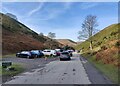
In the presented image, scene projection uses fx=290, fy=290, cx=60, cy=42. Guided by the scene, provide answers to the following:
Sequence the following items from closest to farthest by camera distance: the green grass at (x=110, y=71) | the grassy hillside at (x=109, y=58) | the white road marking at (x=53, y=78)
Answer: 1. the white road marking at (x=53, y=78)
2. the green grass at (x=110, y=71)
3. the grassy hillside at (x=109, y=58)

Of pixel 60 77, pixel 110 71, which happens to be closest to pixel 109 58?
pixel 110 71

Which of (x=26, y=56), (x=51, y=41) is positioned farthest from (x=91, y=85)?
(x=51, y=41)

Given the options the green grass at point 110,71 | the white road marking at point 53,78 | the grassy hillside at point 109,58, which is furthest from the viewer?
the grassy hillside at point 109,58

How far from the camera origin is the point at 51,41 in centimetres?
13100

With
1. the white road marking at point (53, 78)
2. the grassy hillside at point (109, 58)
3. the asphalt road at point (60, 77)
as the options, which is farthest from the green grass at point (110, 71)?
the white road marking at point (53, 78)

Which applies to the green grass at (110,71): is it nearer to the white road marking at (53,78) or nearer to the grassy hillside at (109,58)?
the grassy hillside at (109,58)

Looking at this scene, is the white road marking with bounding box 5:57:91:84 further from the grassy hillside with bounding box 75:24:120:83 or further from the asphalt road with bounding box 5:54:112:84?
the grassy hillside with bounding box 75:24:120:83

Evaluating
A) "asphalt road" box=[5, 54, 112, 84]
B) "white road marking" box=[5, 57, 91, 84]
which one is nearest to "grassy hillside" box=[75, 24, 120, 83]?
"asphalt road" box=[5, 54, 112, 84]

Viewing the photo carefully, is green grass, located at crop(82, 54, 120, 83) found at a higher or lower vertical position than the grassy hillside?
lower

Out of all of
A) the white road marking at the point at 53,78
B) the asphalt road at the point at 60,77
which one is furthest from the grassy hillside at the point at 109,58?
the white road marking at the point at 53,78

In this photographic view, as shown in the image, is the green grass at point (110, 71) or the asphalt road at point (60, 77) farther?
the green grass at point (110, 71)

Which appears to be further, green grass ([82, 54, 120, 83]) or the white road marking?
green grass ([82, 54, 120, 83])

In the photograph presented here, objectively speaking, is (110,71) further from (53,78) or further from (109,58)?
(109,58)

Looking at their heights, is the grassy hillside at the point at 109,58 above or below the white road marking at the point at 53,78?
above
